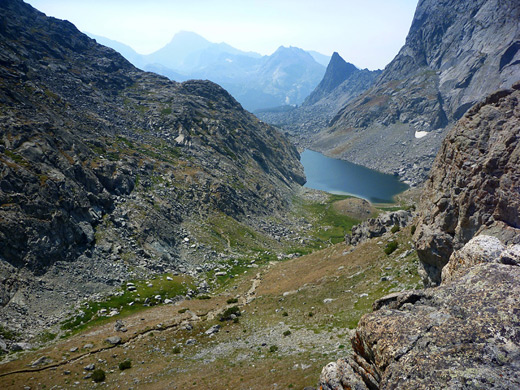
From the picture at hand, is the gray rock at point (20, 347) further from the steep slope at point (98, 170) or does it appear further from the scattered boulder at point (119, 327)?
the scattered boulder at point (119, 327)

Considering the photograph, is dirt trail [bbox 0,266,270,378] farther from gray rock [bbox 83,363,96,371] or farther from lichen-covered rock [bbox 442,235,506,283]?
lichen-covered rock [bbox 442,235,506,283]

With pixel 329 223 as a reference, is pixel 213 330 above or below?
above

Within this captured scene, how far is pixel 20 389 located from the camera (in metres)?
30.4

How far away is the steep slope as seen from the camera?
2131 inches

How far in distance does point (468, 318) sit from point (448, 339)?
50.9 inches

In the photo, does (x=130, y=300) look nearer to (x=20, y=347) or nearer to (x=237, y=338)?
(x=20, y=347)

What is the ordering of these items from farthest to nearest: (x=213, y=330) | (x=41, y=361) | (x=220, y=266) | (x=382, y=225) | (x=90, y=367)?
(x=220, y=266) < (x=382, y=225) < (x=213, y=330) < (x=41, y=361) < (x=90, y=367)

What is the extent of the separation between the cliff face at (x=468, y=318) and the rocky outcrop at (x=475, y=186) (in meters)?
0.08

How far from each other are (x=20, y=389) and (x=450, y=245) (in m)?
41.4

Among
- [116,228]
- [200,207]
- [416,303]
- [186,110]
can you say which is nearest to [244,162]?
[186,110]

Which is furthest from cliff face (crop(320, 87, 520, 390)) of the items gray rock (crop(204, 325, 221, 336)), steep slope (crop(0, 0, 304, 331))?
steep slope (crop(0, 0, 304, 331))

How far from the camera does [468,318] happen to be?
1261 cm

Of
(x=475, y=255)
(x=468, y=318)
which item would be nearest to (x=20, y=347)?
(x=468, y=318)

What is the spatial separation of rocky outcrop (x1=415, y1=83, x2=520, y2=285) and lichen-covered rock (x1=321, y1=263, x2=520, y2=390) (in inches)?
319
